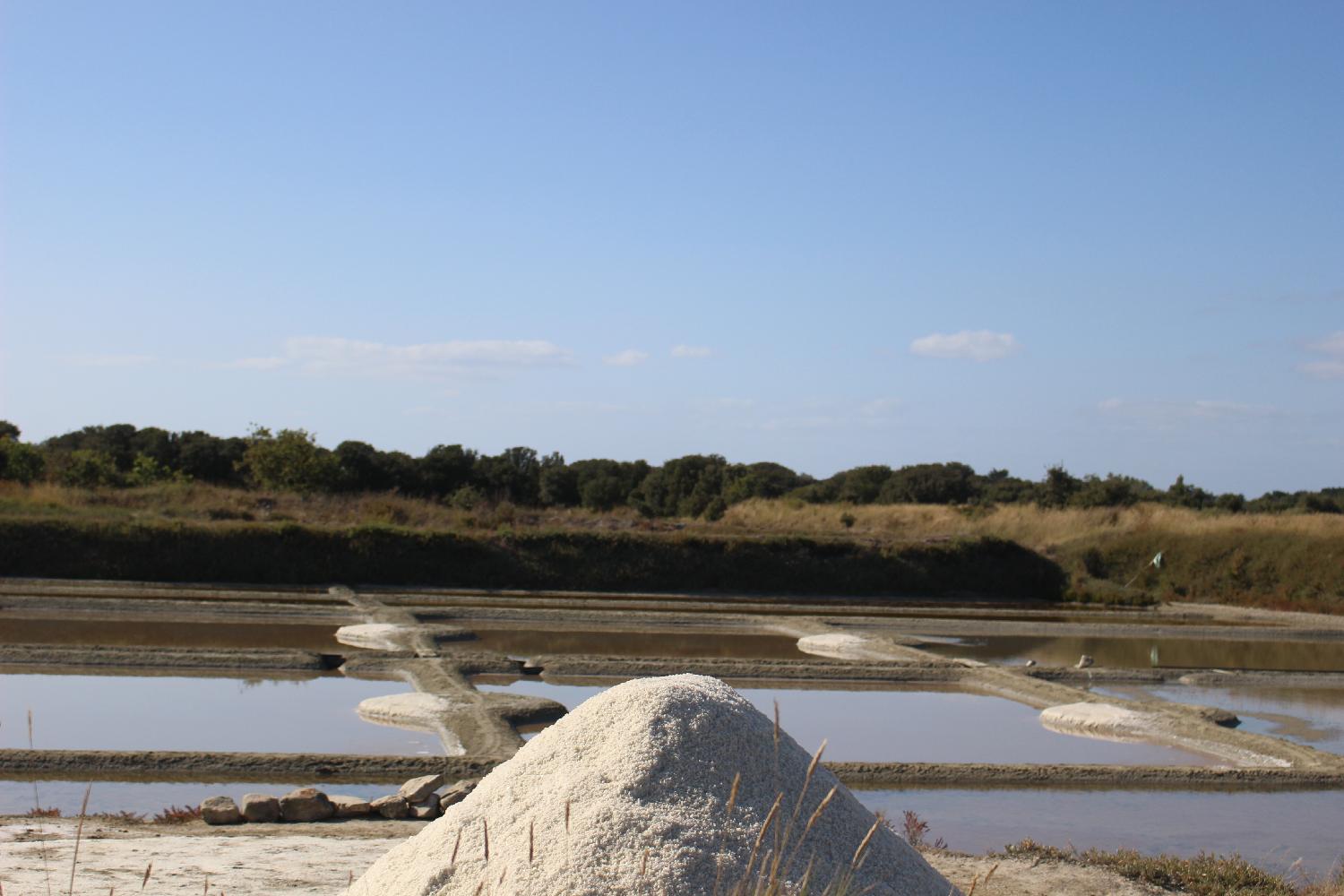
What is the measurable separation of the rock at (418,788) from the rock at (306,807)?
14.4 inches

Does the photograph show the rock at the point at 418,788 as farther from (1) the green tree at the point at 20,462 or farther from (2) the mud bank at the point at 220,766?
(1) the green tree at the point at 20,462

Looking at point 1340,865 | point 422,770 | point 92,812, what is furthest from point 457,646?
point 1340,865

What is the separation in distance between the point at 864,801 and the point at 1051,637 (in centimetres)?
1167

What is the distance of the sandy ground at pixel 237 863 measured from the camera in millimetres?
4586

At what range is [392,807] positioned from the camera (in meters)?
6.31

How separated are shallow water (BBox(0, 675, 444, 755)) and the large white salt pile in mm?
4596

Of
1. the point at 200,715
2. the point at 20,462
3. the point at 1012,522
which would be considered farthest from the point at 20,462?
the point at 200,715

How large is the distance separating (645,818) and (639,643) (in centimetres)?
1191

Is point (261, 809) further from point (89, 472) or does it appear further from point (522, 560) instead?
point (89, 472)

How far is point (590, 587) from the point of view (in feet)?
80.0

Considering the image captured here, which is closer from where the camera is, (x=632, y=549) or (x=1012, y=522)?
(x=632, y=549)

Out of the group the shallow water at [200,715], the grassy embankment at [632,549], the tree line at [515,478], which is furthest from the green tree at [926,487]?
the shallow water at [200,715]

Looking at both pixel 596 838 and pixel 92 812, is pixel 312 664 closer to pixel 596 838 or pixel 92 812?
pixel 92 812

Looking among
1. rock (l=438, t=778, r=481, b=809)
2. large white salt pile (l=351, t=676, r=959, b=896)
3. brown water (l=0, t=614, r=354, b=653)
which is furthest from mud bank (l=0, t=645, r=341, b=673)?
large white salt pile (l=351, t=676, r=959, b=896)
